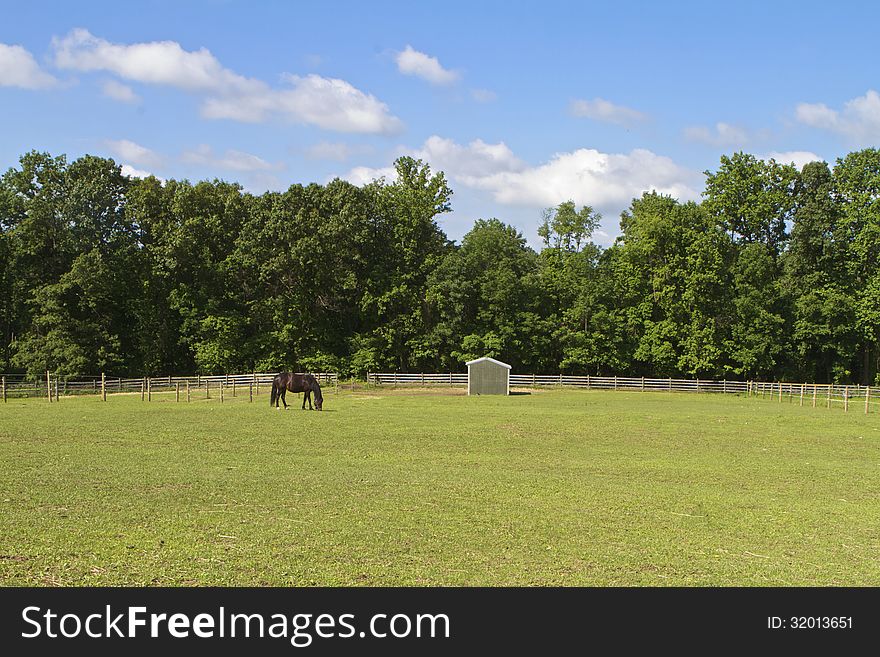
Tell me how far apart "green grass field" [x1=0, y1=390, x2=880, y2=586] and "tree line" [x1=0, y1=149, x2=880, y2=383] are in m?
31.9

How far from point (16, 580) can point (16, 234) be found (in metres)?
49.1

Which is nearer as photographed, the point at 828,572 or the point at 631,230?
the point at 828,572

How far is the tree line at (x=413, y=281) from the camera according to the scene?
5141 cm

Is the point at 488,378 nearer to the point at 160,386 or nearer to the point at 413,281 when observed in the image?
the point at 413,281

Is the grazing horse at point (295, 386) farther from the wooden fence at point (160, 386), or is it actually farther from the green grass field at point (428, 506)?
the wooden fence at point (160, 386)

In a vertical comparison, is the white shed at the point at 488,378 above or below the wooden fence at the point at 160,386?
above

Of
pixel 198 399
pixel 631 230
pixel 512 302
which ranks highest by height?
pixel 631 230

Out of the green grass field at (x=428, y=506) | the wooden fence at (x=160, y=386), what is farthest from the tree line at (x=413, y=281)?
the green grass field at (x=428, y=506)

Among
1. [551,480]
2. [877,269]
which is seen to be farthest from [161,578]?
[877,269]

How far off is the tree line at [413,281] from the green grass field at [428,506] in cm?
3190

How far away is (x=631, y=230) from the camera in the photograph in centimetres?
6056
